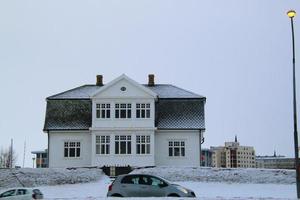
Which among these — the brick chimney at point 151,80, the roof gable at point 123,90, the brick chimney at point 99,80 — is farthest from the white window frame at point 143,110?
the brick chimney at point 99,80

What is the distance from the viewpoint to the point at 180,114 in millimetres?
51844

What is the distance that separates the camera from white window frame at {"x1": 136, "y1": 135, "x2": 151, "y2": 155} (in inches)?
1990

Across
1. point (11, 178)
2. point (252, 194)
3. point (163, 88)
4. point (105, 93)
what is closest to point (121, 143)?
point (105, 93)

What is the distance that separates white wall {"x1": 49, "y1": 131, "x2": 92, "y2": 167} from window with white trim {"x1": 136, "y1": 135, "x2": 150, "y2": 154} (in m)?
4.58

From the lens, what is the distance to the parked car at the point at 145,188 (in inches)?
946

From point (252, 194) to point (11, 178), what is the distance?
1835cm

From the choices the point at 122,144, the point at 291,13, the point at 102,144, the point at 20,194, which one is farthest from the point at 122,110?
the point at 291,13

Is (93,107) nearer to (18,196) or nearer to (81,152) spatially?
(81,152)

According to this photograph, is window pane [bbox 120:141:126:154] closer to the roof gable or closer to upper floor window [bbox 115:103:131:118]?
upper floor window [bbox 115:103:131:118]

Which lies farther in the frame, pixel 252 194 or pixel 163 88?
pixel 163 88

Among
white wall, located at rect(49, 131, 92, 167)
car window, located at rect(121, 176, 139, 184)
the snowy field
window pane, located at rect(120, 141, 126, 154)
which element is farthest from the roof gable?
car window, located at rect(121, 176, 139, 184)

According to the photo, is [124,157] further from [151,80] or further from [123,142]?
[151,80]

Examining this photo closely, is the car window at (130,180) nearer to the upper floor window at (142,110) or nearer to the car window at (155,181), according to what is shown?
the car window at (155,181)

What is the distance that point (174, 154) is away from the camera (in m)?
51.3
